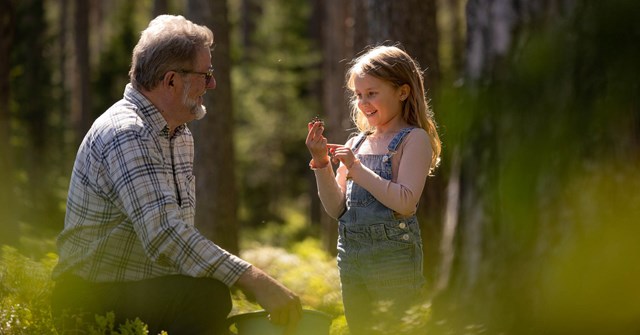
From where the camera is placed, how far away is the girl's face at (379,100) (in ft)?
15.1

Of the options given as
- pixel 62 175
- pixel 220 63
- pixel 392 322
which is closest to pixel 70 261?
pixel 392 322

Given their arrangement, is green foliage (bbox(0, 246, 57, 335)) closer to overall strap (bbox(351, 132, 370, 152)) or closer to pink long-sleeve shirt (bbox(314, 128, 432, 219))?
pink long-sleeve shirt (bbox(314, 128, 432, 219))

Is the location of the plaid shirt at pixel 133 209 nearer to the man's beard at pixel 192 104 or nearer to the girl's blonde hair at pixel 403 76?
the man's beard at pixel 192 104

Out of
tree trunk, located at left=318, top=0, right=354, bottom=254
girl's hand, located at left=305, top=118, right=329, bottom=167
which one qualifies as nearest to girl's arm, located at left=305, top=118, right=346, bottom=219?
girl's hand, located at left=305, top=118, right=329, bottom=167

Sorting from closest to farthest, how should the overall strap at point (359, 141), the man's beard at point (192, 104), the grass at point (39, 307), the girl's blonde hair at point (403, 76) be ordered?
the grass at point (39, 307) < the girl's blonde hair at point (403, 76) < the man's beard at point (192, 104) < the overall strap at point (359, 141)

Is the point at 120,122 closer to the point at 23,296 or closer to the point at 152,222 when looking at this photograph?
the point at 152,222

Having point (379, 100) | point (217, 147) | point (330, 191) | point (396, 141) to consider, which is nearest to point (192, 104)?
point (330, 191)

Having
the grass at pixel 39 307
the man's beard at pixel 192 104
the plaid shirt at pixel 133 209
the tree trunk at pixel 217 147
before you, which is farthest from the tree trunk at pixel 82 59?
the plaid shirt at pixel 133 209

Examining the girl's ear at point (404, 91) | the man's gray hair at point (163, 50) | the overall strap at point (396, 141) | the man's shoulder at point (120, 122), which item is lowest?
the overall strap at point (396, 141)

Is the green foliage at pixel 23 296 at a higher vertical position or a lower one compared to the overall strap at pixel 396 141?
lower

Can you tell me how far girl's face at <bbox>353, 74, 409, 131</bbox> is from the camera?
4605 mm

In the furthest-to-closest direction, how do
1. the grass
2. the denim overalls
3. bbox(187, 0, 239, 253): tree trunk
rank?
bbox(187, 0, 239, 253): tree trunk < the denim overalls < the grass

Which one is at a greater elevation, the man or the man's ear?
the man's ear

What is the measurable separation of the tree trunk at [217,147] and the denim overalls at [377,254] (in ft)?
16.6
